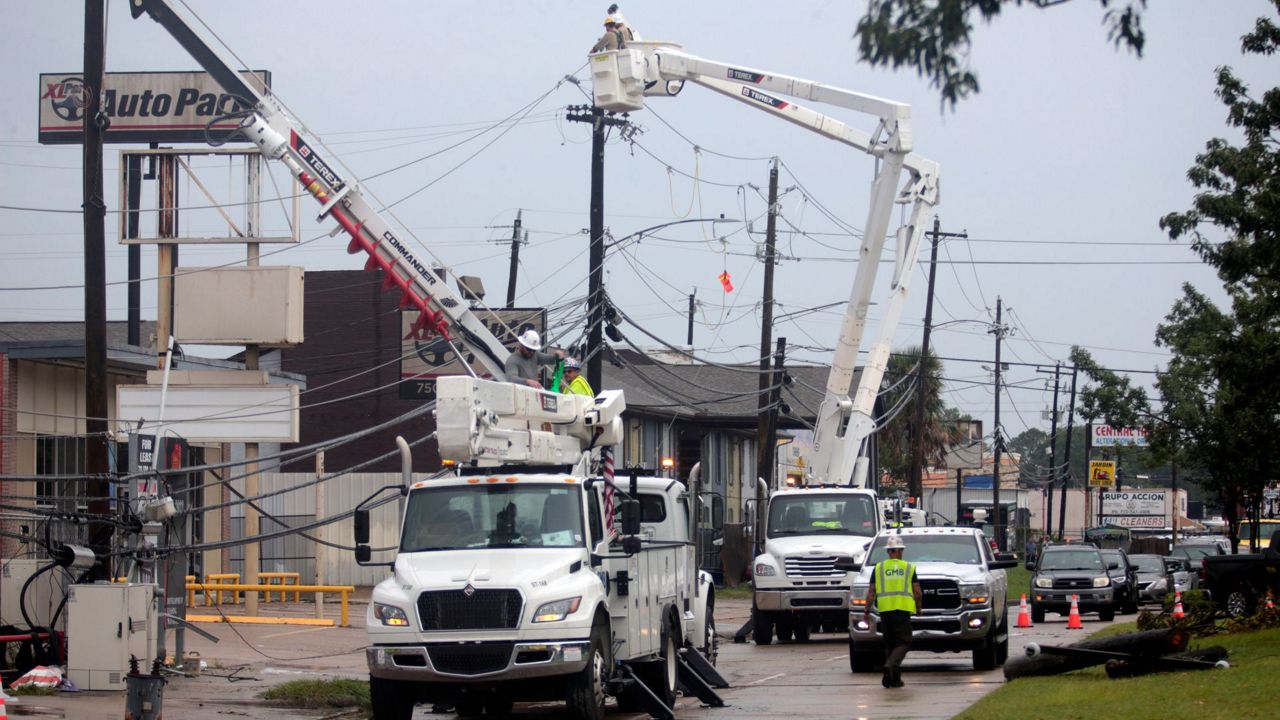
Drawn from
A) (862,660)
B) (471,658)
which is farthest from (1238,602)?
(471,658)

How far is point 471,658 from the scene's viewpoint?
1377cm

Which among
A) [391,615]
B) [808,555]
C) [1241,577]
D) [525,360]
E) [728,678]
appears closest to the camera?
[391,615]

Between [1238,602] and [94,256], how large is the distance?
2083 centimetres

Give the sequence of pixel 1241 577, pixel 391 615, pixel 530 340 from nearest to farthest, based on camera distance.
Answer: pixel 391 615, pixel 530 340, pixel 1241 577

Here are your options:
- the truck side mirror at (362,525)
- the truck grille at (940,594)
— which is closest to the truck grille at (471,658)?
the truck side mirror at (362,525)

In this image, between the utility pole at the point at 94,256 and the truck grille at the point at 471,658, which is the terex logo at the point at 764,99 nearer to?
the utility pole at the point at 94,256

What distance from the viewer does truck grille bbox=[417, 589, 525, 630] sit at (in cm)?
1378

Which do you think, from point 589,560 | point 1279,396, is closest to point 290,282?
point 589,560

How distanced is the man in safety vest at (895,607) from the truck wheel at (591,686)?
5.27 meters

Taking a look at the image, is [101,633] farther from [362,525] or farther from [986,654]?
[986,654]

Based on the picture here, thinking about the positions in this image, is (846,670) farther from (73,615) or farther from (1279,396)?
(73,615)

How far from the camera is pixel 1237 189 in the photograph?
72.3ft

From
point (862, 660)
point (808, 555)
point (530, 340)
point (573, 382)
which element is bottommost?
point (862, 660)

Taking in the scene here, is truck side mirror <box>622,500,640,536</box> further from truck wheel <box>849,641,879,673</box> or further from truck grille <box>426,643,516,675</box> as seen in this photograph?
truck wheel <box>849,641,879,673</box>
